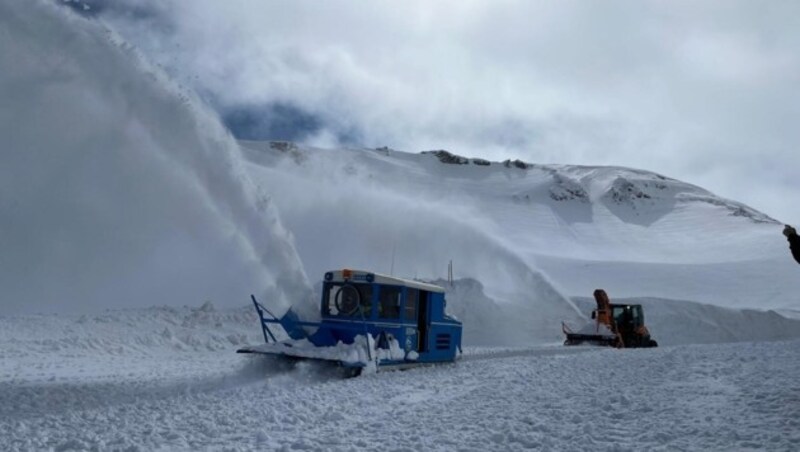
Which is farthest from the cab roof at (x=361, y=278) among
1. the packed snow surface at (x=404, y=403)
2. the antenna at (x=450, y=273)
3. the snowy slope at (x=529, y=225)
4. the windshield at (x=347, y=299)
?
the snowy slope at (x=529, y=225)

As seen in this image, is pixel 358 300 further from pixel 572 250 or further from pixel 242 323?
pixel 572 250

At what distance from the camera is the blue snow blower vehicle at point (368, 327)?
42.1 feet

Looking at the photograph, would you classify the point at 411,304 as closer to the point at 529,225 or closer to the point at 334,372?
the point at 334,372

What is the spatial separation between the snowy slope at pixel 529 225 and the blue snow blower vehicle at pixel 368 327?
661 inches

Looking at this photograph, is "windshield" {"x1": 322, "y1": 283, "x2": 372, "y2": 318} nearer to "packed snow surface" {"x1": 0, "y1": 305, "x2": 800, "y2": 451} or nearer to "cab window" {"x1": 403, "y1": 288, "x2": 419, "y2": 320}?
"cab window" {"x1": 403, "y1": 288, "x2": 419, "y2": 320}

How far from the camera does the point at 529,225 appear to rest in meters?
83.2

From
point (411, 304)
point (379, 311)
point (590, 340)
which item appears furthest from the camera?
point (590, 340)

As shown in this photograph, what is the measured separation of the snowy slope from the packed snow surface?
1918cm

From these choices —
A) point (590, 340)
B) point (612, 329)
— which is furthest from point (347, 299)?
point (612, 329)

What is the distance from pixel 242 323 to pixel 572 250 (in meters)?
53.6

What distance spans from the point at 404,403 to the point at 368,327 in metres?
4.42

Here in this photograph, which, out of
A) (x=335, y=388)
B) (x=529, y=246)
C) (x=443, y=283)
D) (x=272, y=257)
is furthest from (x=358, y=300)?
(x=529, y=246)

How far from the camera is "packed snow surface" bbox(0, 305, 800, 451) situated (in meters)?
6.74

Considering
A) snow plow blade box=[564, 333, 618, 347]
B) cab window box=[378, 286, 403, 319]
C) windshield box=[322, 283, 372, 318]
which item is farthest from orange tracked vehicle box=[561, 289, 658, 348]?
windshield box=[322, 283, 372, 318]
